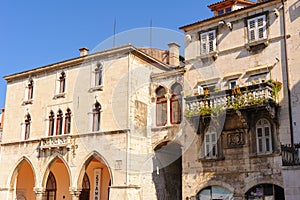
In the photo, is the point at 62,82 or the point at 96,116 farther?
the point at 62,82

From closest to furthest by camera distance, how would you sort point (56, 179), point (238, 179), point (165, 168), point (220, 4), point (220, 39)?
point (238, 179) → point (220, 39) → point (220, 4) → point (165, 168) → point (56, 179)

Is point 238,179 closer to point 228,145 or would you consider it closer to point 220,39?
point 228,145

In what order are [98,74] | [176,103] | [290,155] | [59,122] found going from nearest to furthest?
1. [290,155]
2. [176,103]
3. [98,74]
4. [59,122]

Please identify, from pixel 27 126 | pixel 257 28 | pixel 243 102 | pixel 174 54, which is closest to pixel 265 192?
pixel 243 102

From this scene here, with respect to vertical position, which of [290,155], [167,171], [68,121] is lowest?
[167,171]

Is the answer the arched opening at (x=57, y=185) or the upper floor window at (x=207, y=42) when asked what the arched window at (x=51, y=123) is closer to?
the arched opening at (x=57, y=185)

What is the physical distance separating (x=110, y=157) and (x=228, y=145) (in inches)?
292

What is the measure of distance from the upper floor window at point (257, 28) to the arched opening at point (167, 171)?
8054mm

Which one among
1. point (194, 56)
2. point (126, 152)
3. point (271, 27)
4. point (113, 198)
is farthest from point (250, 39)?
point (113, 198)

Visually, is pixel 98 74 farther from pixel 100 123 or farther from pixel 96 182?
pixel 96 182

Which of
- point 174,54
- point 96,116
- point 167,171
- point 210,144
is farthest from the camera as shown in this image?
point 174,54

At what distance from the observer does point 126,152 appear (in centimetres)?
2458

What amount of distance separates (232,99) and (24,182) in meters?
18.4

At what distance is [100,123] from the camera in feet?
86.5
